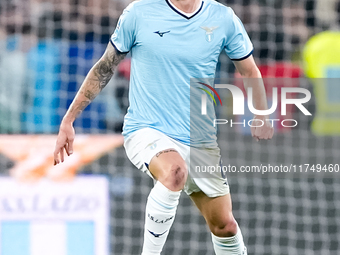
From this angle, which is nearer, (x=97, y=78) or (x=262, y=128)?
(x=97, y=78)

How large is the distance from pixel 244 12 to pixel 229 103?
105cm

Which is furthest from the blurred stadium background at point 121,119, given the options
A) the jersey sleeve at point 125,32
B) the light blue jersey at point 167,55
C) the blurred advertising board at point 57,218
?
the jersey sleeve at point 125,32

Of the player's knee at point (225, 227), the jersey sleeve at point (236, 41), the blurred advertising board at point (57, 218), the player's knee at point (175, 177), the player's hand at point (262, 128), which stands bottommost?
the blurred advertising board at point (57, 218)

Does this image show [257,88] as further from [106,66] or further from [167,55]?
[106,66]

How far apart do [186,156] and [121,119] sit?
266cm

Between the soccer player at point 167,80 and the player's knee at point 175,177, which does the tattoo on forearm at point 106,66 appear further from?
the player's knee at point 175,177

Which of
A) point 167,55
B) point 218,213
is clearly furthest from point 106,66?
point 218,213

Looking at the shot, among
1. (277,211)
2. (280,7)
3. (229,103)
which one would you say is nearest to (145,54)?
(277,211)

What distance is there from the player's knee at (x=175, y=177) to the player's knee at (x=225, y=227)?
21.3 inches

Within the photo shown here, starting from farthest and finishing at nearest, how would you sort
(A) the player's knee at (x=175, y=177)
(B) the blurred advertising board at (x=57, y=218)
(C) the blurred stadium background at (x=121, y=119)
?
(C) the blurred stadium background at (x=121, y=119), (B) the blurred advertising board at (x=57, y=218), (A) the player's knee at (x=175, y=177)

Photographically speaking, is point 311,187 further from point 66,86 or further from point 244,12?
point 66,86

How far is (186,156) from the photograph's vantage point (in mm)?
2998

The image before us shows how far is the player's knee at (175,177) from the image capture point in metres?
2.66

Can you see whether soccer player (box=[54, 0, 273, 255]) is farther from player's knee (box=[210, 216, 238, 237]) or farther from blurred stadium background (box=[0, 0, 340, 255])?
blurred stadium background (box=[0, 0, 340, 255])
